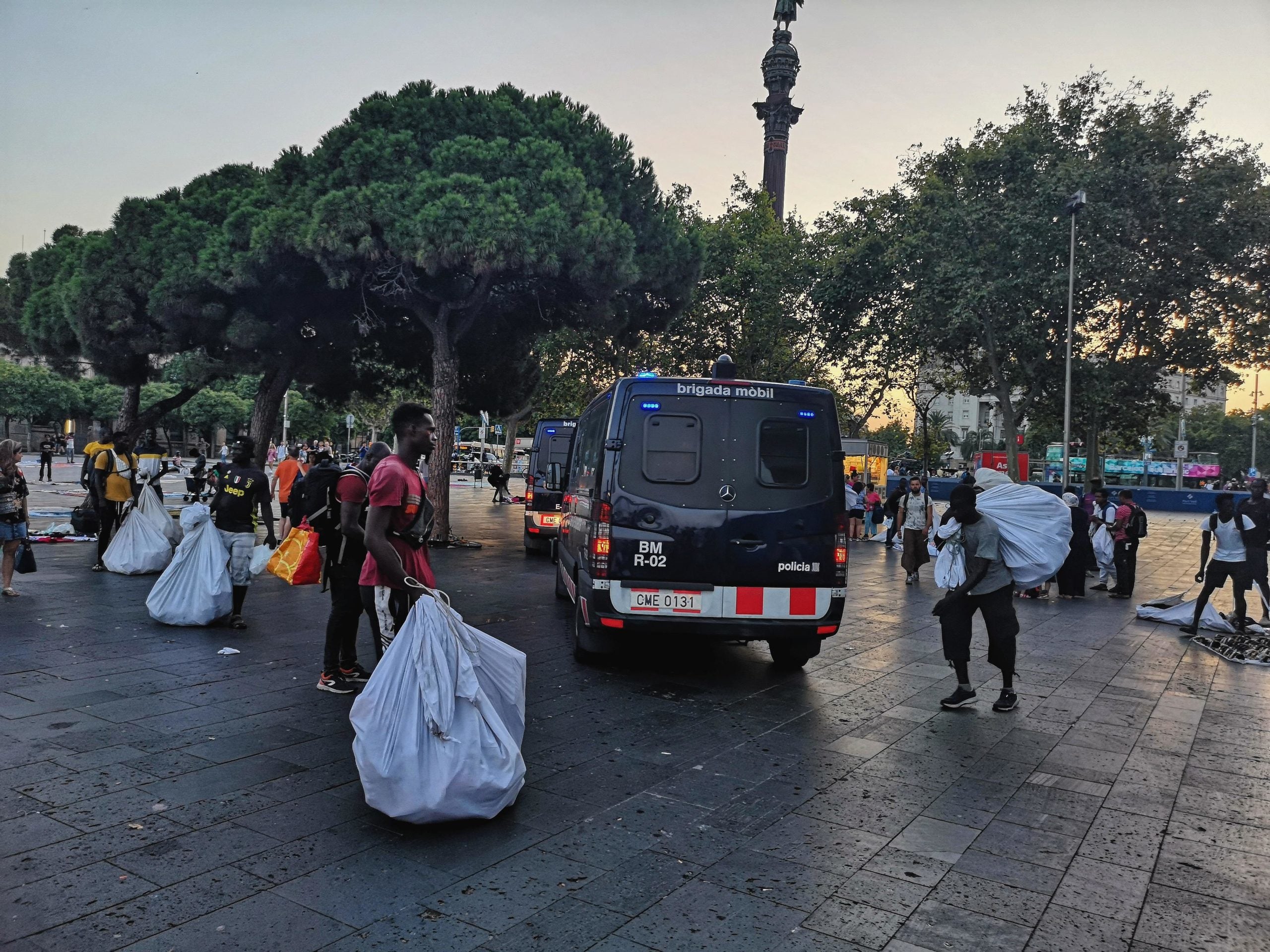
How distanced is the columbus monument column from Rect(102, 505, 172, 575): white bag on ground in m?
39.1

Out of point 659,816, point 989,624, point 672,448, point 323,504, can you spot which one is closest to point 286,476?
point 323,504

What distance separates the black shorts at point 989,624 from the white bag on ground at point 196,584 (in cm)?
616

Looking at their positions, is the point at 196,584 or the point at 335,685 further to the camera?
the point at 196,584

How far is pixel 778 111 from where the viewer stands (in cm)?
4738

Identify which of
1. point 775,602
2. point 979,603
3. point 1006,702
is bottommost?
point 1006,702

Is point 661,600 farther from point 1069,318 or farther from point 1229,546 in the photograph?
point 1069,318

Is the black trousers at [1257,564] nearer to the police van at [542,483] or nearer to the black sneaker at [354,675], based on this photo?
the black sneaker at [354,675]

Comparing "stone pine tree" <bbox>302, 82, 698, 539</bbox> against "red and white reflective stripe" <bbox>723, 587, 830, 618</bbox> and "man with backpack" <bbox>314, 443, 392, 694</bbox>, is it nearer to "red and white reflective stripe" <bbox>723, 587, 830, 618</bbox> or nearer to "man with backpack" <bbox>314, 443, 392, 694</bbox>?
"man with backpack" <bbox>314, 443, 392, 694</bbox>

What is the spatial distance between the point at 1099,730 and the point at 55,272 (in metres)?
21.7

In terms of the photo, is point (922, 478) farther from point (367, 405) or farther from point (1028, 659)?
point (367, 405)

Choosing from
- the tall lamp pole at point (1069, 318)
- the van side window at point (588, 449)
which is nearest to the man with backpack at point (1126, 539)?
the tall lamp pole at point (1069, 318)

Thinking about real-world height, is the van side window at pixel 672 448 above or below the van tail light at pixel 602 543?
above

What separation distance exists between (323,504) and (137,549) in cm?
649

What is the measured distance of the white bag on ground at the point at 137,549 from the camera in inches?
446
